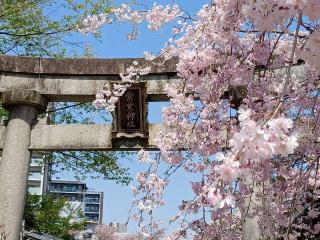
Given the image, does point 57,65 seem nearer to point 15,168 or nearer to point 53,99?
point 53,99

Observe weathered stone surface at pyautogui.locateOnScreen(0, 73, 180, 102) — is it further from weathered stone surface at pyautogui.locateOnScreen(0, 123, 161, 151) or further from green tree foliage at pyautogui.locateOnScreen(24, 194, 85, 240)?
green tree foliage at pyautogui.locateOnScreen(24, 194, 85, 240)

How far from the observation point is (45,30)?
42.4ft

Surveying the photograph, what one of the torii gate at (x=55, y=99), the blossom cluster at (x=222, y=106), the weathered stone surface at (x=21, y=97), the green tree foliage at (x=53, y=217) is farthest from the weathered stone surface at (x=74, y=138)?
the green tree foliage at (x=53, y=217)

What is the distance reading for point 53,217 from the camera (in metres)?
26.1

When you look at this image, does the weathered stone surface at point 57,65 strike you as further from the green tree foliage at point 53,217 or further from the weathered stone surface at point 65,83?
the green tree foliage at point 53,217

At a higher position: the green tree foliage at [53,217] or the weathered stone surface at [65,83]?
the weathered stone surface at [65,83]

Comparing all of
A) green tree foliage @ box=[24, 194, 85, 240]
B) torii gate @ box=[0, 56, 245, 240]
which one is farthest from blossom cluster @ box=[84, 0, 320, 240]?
green tree foliage @ box=[24, 194, 85, 240]

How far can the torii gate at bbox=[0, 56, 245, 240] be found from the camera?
805 centimetres

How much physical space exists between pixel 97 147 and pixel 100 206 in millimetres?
106725

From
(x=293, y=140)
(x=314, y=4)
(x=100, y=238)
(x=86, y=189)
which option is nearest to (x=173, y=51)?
(x=314, y=4)

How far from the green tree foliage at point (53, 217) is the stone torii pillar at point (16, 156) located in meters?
10.5

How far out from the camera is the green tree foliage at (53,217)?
20900mm

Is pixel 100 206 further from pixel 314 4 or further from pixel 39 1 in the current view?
pixel 314 4

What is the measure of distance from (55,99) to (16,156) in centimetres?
131
